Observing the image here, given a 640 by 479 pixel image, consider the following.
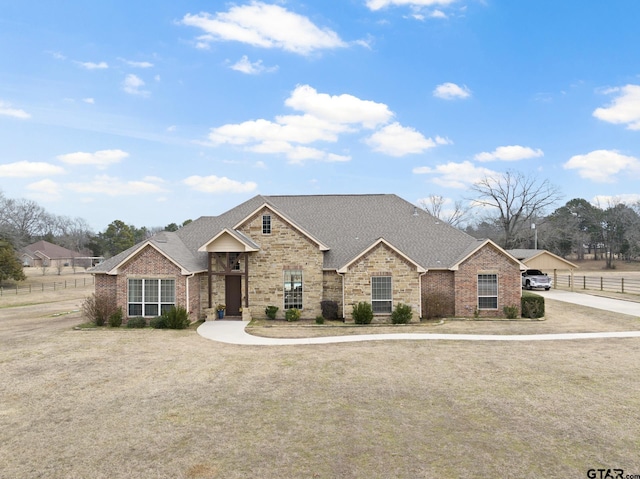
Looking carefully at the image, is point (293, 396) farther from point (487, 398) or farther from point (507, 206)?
point (507, 206)

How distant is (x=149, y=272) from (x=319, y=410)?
15211 mm

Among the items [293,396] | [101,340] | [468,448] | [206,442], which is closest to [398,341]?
[293,396]

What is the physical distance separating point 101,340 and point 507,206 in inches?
2058

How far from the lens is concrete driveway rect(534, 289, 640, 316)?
2519 centimetres

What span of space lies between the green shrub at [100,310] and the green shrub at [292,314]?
30.3 ft

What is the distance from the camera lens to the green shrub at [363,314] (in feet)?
71.1

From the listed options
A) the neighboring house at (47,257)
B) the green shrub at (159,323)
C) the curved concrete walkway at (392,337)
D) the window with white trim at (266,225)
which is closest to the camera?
the curved concrete walkway at (392,337)

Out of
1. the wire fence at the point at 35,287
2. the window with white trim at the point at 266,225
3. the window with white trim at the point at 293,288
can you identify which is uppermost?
the window with white trim at the point at 266,225

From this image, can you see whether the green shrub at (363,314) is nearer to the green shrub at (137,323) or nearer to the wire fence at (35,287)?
the green shrub at (137,323)

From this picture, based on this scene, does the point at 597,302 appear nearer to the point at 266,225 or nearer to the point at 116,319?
the point at 266,225

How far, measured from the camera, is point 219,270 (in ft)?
77.0

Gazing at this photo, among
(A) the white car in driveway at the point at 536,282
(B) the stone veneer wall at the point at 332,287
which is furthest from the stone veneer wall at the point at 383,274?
(A) the white car in driveway at the point at 536,282

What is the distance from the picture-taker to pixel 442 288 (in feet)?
77.5

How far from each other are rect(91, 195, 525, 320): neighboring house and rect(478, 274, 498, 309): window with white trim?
0.05m
